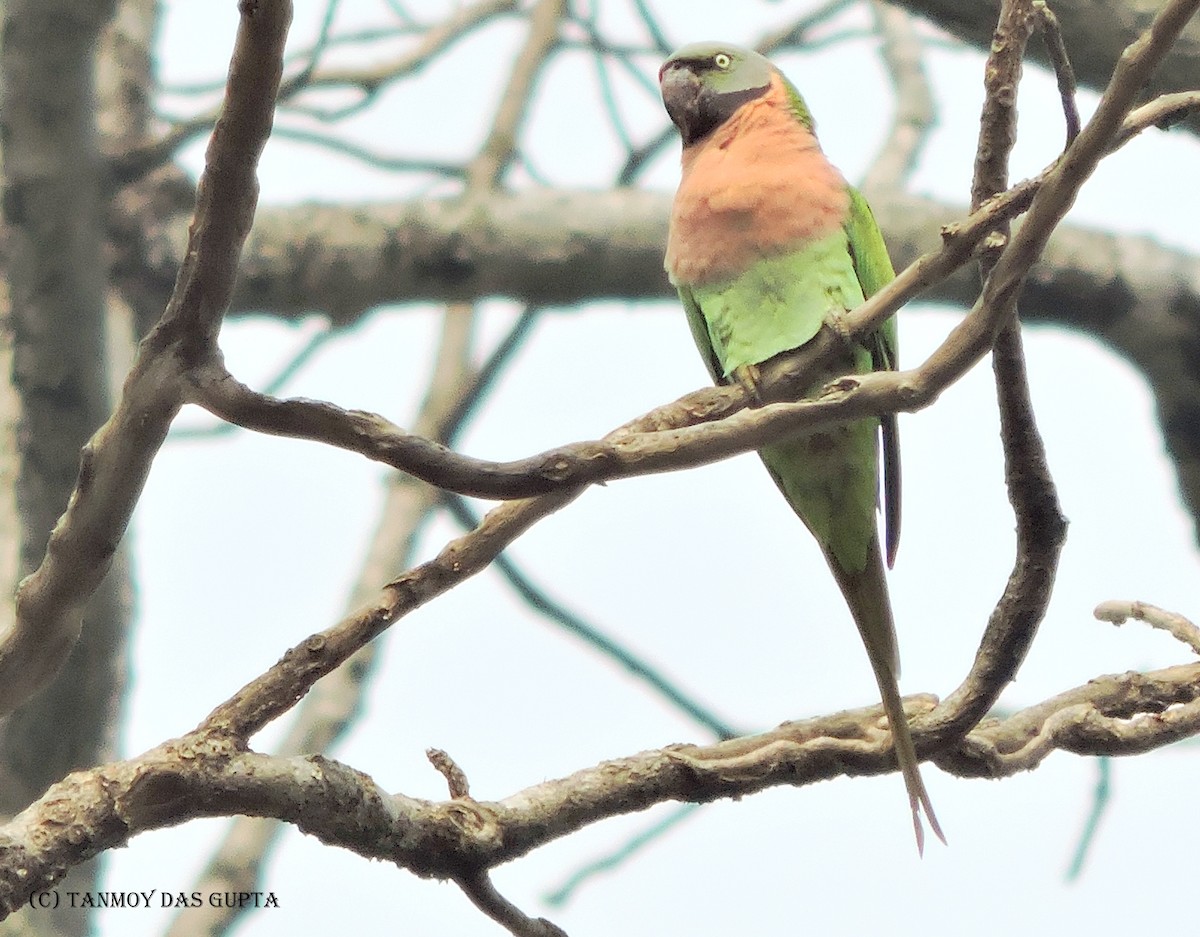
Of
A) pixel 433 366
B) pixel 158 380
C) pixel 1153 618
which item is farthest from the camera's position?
pixel 433 366

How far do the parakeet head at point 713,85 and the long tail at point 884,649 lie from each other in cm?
142

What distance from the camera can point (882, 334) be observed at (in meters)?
3.40

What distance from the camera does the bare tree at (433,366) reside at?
171 centimetres

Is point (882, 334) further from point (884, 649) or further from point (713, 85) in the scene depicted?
point (713, 85)

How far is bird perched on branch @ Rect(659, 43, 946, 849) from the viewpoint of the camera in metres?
3.24

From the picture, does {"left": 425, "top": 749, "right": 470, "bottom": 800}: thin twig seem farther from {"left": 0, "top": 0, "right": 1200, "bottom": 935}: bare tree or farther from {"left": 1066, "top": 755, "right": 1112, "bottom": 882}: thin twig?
{"left": 1066, "top": 755, "right": 1112, "bottom": 882}: thin twig

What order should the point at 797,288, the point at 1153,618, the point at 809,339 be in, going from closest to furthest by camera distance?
the point at 1153,618 → the point at 809,339 → the point at 797,288

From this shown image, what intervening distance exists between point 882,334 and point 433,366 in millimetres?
3135

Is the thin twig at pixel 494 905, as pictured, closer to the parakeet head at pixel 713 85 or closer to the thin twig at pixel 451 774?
the thin twig at pixel 451 774

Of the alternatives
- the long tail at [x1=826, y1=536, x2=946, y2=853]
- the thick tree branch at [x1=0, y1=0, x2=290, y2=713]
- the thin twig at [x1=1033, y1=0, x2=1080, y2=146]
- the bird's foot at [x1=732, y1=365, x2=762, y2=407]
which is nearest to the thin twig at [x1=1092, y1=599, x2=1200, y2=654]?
the long tail at [x1=826, y1=536, x2=946, y2=853]

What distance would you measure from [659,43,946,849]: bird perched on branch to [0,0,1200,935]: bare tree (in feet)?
0.60

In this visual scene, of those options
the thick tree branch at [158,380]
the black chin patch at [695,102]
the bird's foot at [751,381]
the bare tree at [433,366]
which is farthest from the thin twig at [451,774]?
the black chin patch at [695,102]

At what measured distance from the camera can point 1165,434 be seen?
17.1 ft

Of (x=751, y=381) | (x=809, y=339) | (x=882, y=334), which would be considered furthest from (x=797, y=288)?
(x=751, y=381)
